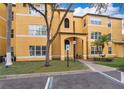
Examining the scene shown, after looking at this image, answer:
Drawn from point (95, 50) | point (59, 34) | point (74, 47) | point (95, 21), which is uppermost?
point (95, 21)

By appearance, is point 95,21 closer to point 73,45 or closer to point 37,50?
point 73,45

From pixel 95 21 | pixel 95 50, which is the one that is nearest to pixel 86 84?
pixel 95 50

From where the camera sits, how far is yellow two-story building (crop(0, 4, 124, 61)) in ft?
88.5

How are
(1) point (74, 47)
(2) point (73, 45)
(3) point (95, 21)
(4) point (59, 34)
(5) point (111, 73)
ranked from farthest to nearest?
(3) point (95, 21) < (2) point (73, 45) < (1) point (74, 47) < (4) point (59, 34) < (5) point (111, 73)

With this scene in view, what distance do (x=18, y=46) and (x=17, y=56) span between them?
142 centimetres

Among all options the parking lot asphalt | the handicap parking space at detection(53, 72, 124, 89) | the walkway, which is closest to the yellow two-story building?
the walkway

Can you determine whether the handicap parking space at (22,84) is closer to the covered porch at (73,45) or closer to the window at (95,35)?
the covered porch at (73,45)

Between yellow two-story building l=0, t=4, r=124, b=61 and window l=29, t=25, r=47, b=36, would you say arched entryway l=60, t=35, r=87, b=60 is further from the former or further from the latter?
window l=29, t=25, r=47, b=36

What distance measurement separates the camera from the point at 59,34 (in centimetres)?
2961

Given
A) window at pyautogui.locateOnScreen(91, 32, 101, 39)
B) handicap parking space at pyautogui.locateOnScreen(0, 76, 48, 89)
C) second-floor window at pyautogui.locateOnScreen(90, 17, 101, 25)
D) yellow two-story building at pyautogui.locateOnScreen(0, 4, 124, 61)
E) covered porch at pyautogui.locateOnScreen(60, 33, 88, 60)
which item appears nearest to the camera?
handicap parking space at pyautogui.locateOnScreen(0, 76, 48, 89)

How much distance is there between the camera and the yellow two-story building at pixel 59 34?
26984 millimetres

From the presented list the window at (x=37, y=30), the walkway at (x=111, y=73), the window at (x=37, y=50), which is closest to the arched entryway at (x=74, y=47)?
the window at (x=37, y=50)
